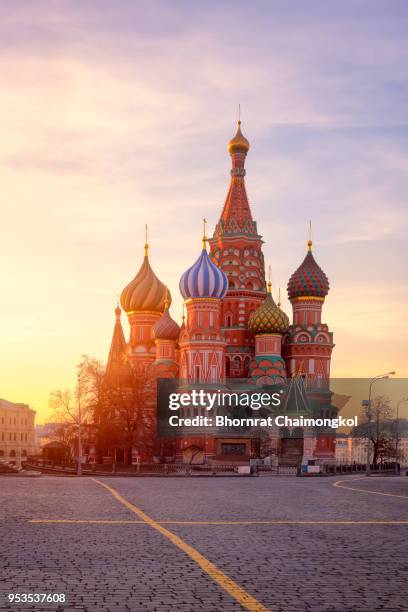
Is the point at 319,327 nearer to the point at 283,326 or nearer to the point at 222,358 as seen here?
the point at 283,326

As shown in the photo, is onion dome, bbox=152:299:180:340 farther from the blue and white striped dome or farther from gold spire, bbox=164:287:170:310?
the blue and white striped dome

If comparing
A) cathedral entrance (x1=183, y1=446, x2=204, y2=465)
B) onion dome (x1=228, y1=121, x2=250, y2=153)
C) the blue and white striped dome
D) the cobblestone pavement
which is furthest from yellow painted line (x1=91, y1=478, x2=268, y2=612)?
onion dome (x1=228, y1=121, x2=250, y2=153)

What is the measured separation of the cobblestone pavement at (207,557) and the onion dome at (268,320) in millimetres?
63210

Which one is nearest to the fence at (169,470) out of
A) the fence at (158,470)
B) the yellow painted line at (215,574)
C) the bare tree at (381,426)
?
the fence at (158,470)

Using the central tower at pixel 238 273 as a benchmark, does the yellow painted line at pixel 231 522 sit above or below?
below

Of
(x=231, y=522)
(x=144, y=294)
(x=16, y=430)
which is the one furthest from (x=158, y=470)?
(x=16, y=430)

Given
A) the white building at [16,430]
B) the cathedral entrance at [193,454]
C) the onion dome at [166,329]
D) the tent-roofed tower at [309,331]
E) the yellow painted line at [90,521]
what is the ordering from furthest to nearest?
1. the white building at [16,430]
2. the tent-roofed tower at [309,331]
3. the onion dome at [166,329]
4. the cathedral entrance at [193,454]
5. the yellow painted line at [90,521]

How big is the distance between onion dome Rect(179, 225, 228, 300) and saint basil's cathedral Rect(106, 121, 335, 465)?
97 mm

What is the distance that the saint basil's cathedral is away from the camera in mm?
75188

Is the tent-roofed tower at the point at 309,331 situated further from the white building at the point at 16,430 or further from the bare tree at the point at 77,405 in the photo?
the white building at the point at 16,430

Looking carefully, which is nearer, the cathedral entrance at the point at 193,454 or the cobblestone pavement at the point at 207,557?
the cobblestone pavement at the point at 207,557

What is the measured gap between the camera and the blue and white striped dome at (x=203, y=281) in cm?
7594

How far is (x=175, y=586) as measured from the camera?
26.5ft

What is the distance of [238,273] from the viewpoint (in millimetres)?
85688
